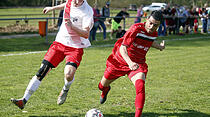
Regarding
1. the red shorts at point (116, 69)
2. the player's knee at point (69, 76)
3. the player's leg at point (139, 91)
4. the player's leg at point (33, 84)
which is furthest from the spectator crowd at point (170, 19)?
the player's leg at point (139, 91)

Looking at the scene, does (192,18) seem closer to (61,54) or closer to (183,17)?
(183,17)

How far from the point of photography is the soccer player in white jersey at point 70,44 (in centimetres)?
564

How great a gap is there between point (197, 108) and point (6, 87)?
13.9 ft

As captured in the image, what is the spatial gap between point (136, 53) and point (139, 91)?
2.90ft

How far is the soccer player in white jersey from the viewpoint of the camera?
18.5 ft

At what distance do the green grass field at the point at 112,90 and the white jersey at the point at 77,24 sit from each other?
119 centimetres

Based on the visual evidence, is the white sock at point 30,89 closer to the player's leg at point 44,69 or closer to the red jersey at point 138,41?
the player's leg at point 44,69

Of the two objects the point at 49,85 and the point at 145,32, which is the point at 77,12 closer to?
the point at 145,32

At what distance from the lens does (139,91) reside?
16.5 feet

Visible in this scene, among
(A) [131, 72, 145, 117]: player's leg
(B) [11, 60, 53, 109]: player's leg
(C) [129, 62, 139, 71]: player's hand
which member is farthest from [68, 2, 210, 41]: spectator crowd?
(C) [129, 62, 139, 71]: player's hand

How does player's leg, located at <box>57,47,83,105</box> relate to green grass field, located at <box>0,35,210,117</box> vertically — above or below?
above

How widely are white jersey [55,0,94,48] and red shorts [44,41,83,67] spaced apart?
0.25 ft

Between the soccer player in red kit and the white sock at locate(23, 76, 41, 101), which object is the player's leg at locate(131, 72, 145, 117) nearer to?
the soccer player in red kit

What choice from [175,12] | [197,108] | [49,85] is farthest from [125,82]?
[175,12]
